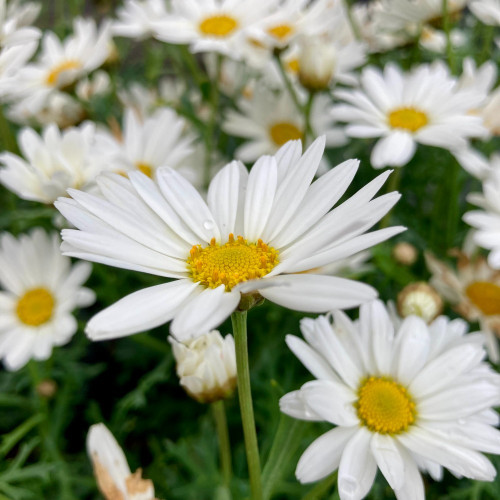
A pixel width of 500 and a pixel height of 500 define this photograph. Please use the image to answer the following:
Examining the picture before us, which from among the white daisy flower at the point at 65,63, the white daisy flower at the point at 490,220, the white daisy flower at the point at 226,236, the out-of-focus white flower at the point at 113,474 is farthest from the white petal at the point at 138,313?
the white daisy flower at the point at 65,63

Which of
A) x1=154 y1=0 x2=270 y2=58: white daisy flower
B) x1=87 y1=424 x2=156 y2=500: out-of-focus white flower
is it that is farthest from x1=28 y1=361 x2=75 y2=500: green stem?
x1=154 y1=0 x2=270 y2=58: white daisy flower

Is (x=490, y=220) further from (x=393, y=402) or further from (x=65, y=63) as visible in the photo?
(x=65, y=63)

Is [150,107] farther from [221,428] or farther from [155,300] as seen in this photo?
[155,300]

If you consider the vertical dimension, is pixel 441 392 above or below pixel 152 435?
above

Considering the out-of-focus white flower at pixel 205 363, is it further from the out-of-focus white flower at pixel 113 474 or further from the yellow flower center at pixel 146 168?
the yellow flower center at pixel 146 168

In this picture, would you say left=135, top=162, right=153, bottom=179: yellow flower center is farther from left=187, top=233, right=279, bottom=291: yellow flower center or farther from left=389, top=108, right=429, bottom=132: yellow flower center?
left=187, top=233, right=279, bottom=291: yellow flower center

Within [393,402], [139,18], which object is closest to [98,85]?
[139,18]

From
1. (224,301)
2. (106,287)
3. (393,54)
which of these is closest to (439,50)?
(393,54)
